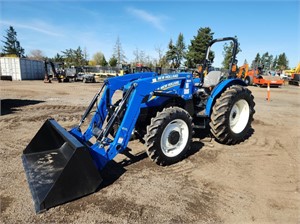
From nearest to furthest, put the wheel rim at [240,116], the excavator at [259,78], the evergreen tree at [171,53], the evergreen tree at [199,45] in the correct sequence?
the wheel rim at [240,116] → the excavator at [259,78] → the evergreen tree at [199,45] → the evergreen tree at [171,53]

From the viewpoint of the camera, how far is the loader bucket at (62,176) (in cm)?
286

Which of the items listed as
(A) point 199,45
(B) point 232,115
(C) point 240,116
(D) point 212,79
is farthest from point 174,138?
(A) point 199,45

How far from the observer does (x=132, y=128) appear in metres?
3.71

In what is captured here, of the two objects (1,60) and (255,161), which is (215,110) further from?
(1,60)

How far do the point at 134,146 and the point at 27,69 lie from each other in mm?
35434

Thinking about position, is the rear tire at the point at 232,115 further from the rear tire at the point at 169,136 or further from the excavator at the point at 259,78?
the excavator at the point at 259,78

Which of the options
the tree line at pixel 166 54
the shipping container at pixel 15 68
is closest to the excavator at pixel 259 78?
the tree line at pixel 166 54

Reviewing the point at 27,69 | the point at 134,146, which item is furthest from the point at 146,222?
the point at 27,69

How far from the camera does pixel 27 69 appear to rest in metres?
34.7

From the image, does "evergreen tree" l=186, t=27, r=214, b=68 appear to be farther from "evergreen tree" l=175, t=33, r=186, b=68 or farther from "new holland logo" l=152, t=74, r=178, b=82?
"new holland logo" l=152, t=74, r=178, b=82

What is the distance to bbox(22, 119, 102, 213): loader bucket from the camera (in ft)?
9.39

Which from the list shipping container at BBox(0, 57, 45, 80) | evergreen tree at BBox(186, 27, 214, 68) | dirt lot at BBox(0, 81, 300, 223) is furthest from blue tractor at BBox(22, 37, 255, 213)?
evergreen tree at BBox(186, 27, 214, 68)

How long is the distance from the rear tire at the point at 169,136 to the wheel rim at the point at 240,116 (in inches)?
73.2

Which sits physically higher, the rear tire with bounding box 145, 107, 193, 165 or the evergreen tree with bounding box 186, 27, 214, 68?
the evergreen tree with bounding box 186, 27, 214, 68
